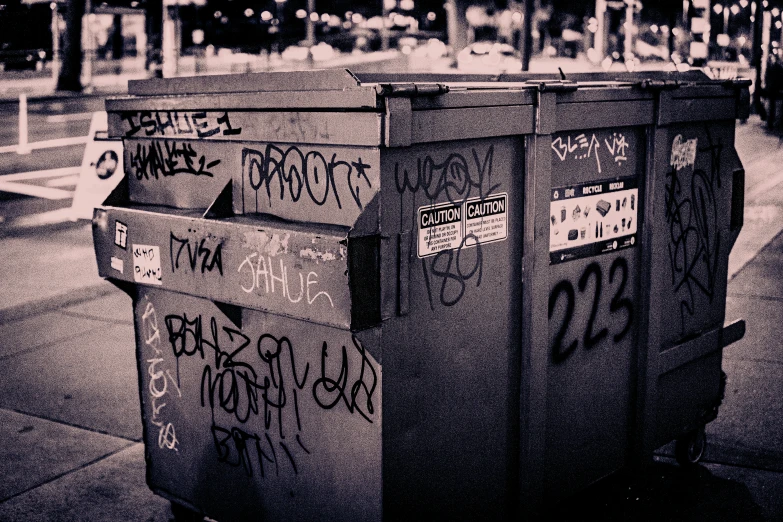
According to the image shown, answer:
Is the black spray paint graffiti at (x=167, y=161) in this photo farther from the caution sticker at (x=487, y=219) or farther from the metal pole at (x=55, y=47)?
the metal pole at (x=55, y=47)

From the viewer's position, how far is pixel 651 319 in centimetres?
372

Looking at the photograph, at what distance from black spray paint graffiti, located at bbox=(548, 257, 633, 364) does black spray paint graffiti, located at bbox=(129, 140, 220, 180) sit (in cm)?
138

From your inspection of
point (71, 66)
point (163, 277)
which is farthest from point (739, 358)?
point (71, 66)

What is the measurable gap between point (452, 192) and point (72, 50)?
32055mm

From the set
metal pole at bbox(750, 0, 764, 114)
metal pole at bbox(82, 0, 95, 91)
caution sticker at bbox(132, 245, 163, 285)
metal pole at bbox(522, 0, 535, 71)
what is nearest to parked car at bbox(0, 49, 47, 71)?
metal pole at bbox(82, 0, 95, 91)

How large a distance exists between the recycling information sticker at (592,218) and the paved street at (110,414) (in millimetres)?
1133

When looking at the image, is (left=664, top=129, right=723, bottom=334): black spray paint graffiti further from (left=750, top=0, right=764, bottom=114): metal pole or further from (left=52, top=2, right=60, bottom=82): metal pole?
(left=52, top=2, right=60, bottom=82): metal pole

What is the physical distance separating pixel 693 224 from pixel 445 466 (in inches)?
66.3

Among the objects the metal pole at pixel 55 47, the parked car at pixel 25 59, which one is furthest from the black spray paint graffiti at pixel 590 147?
the parked car at pixel 25 59

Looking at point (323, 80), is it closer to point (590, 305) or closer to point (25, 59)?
point (590, 305)

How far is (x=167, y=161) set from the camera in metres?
3.34

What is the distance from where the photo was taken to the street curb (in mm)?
6832

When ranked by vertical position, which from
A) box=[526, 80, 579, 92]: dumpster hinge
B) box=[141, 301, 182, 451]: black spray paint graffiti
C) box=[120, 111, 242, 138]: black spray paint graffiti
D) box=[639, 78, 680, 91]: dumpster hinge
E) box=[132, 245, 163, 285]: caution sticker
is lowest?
box=[141, 301, 182, 451]: black spray paint graffiti

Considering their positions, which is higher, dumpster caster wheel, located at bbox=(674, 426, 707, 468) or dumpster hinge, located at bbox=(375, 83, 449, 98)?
dumpster hinge, located at bbox=(375, 83, 449, 98)
